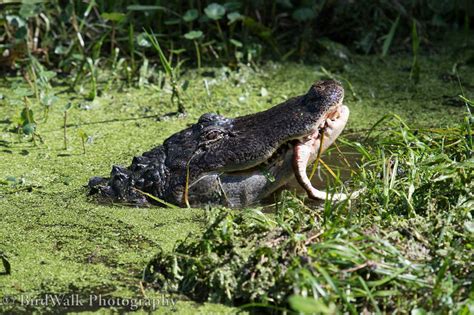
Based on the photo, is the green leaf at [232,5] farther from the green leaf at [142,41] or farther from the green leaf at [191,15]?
the green leaf at [142,41]

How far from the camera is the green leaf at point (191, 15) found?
6266 millimetres

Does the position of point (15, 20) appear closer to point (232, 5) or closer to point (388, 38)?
point (232, 5)

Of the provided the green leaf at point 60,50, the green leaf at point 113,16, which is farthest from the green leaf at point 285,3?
the green leaf at point 60,50

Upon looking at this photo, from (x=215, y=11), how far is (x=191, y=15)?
17cm

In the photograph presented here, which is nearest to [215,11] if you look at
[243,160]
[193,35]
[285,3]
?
[193,35]

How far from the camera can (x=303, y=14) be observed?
654cm

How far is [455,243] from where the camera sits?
11.6 feet

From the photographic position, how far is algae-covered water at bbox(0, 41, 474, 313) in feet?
12.1

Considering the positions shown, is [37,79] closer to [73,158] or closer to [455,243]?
[73,158]

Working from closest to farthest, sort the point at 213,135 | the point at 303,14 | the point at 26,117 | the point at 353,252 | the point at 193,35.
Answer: the point at 353,252, the point at 213,135, the point at 26,117, the point at 193,35, the point at 303,14

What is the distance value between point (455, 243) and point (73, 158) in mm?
2560

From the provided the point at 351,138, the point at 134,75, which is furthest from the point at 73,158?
the point at 351,138

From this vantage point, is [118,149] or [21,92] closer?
[118,149]

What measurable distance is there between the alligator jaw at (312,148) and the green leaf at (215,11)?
1.94 meters
